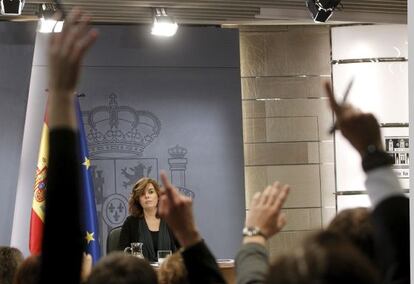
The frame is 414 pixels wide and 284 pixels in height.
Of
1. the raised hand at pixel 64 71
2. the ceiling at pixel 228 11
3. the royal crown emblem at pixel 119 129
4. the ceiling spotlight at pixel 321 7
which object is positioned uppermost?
the ceiling at pixel 228 11

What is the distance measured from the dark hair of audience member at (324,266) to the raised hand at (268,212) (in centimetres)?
58

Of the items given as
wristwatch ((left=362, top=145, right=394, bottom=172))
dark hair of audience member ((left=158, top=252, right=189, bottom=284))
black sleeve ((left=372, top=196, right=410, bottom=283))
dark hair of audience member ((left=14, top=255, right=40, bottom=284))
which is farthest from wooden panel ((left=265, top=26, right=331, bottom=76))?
black sleeve ((left=372, top=196, right=410, bottom=283))

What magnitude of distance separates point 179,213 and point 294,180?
5984mm

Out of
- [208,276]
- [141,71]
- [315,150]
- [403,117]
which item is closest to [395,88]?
[403,117]

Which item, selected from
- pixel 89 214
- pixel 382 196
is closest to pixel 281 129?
pixel 89 214

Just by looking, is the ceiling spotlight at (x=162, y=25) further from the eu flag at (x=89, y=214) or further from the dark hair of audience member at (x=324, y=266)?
the dark hair of audience member at (x=324, y=266)

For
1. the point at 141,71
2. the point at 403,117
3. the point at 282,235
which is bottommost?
the point at 282,235

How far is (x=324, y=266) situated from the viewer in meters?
0.81

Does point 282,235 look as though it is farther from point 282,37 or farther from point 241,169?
point 282,37

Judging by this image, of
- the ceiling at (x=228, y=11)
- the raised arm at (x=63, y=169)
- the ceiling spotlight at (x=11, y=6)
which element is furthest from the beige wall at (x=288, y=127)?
the raised arm at (x=63, y=169)

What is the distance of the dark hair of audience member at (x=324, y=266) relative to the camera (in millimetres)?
804

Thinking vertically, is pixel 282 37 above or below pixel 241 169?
above

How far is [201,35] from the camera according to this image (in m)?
7.34

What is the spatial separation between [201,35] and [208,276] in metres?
5.98
